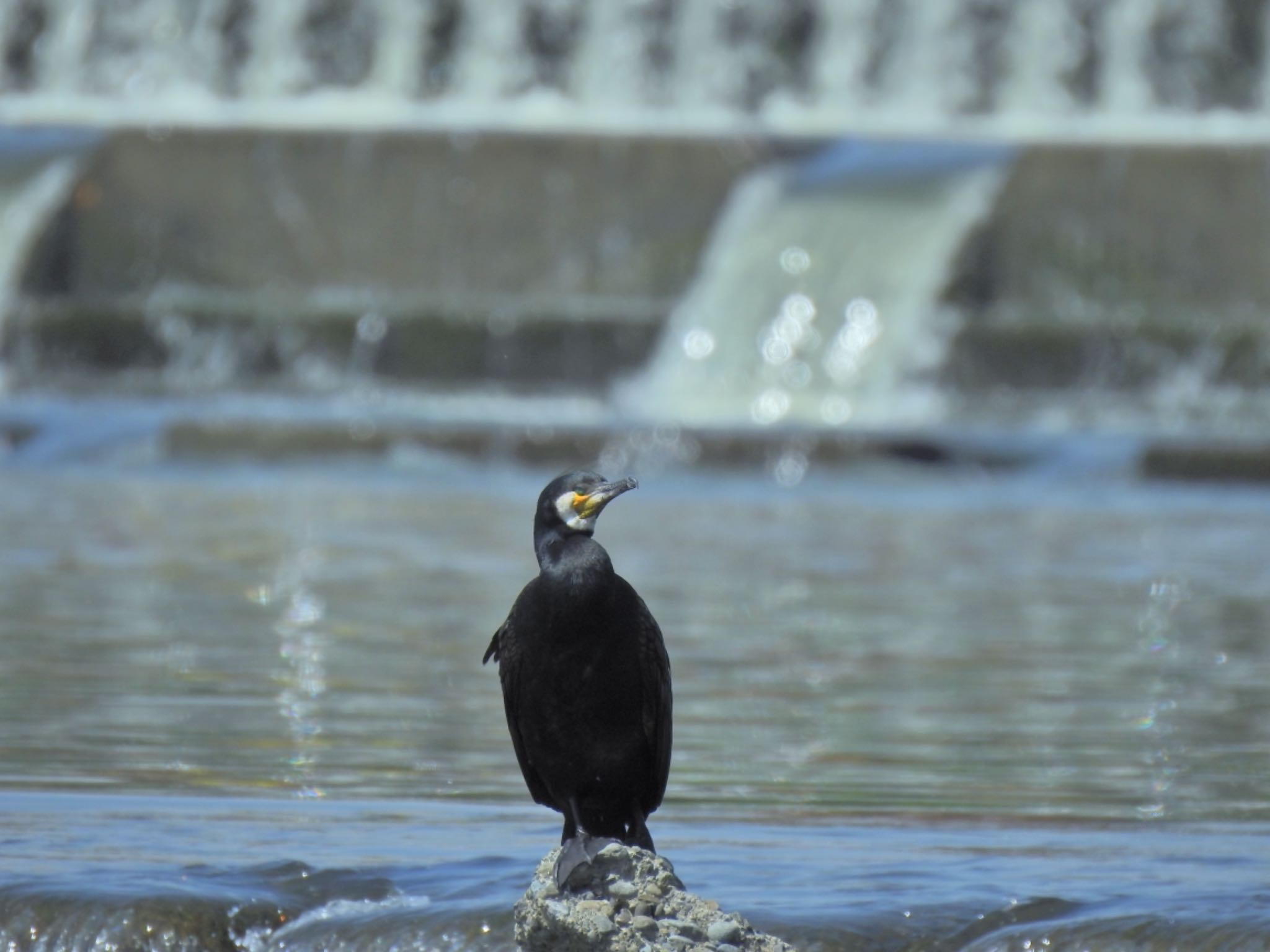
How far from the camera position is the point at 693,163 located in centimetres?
1639

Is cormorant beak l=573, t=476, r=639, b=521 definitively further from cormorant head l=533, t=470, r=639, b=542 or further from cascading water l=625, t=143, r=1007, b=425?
cascading water l=625, t=143, r=1007, b=425

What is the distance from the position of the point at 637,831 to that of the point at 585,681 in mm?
230

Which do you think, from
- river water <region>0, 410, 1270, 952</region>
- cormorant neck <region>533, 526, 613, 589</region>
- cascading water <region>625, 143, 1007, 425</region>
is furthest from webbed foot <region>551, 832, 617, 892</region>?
cascading water <region>625, 143, 1007, 425</region>

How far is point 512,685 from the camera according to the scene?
3133mm

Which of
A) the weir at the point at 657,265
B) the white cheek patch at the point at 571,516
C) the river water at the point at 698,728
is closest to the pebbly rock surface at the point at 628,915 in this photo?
the river water at the point at 698,728

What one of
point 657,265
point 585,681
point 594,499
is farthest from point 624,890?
point 657,265

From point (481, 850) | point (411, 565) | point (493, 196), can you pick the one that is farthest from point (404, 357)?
point (481, 850)

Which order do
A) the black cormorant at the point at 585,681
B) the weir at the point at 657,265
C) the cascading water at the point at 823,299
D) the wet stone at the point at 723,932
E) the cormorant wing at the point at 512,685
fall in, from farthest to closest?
the cascading water at the point at 823,299 < the weir at the point at 657,265 < the cormorant wing at the point at 512,685 < the black cormorant at the point at 585,681 < the wet stone at the point at 723,932

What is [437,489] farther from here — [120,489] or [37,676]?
[37,676]

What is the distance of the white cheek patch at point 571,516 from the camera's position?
2.99 m

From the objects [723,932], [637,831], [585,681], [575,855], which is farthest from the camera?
[637,831]

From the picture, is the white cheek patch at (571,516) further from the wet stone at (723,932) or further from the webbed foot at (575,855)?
the wet stone at (723,932)

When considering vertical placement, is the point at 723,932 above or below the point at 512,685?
below

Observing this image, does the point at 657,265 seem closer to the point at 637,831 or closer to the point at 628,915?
the point at 637,831
